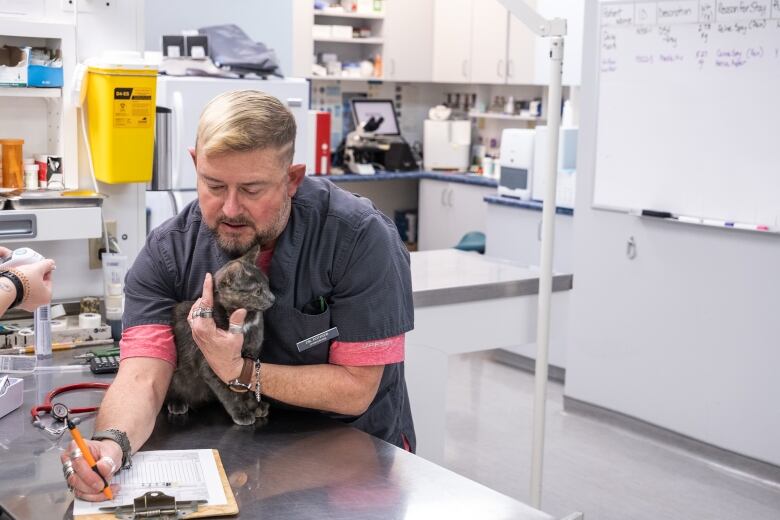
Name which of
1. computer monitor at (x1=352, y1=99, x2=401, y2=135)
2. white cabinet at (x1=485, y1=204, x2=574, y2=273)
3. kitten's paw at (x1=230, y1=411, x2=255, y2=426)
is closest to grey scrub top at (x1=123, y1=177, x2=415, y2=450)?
kitten's paw at (x1=230, y1=411, x2=255, y2=426)

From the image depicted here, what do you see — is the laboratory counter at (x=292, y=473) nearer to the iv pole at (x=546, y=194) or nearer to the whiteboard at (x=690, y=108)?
the iv pole at (x=546, y=194)

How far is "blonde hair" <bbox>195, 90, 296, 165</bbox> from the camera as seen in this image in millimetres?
1555

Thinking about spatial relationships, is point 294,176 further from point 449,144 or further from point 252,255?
point 449,144

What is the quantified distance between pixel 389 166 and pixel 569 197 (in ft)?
6.97

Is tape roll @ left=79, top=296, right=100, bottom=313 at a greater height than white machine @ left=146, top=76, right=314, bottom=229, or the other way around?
white machine @ left=146, top=76, right=314, bottom=229

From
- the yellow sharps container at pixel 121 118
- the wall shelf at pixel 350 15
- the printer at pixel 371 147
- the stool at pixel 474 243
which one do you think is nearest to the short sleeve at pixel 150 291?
the yellow sharps container at pixel 121 118

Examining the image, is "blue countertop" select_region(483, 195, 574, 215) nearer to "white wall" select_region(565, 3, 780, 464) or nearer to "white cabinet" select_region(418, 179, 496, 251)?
"white wall" select_region(565, 3, 780, 464)

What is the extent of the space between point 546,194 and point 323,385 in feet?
4.02

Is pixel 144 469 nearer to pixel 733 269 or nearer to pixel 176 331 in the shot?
pixel 176 331

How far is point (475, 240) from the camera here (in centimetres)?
578

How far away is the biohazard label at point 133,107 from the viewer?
2406 mm

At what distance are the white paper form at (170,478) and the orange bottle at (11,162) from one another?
1113mm

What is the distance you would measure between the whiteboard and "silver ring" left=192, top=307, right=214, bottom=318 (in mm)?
2701

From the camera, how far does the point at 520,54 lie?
248 inches
